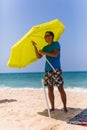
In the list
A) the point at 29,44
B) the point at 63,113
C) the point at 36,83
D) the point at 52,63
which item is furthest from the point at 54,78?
the point at 36,83

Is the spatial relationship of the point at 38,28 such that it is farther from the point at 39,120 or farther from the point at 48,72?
the point at 39,120

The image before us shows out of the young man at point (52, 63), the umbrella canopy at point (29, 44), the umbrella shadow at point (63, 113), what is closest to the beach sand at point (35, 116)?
the umbrella shadow at point (63, 113)

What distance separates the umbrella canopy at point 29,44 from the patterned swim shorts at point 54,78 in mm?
647

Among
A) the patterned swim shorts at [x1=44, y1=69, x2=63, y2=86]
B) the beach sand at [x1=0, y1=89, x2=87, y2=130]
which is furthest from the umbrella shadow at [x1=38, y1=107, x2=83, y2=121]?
the patterned swim shorts at [x1=44, y1=69, x2=63, y2=86]

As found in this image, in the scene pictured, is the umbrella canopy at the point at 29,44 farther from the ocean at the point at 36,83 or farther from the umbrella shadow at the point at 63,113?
the ocean at the point at 36,83

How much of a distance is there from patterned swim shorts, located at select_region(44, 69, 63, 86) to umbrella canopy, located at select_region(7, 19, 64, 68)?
0.65 meters

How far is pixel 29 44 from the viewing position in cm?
694

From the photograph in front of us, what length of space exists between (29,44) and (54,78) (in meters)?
0.87

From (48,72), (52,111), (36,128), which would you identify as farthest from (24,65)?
(36,128)

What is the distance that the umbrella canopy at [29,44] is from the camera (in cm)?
678

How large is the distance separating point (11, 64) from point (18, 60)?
0.16 meters

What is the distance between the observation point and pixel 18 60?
702cm

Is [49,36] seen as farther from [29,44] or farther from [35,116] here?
[35,116]

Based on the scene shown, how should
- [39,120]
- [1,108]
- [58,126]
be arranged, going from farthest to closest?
[1,108]
[39,120]
[58,126]
